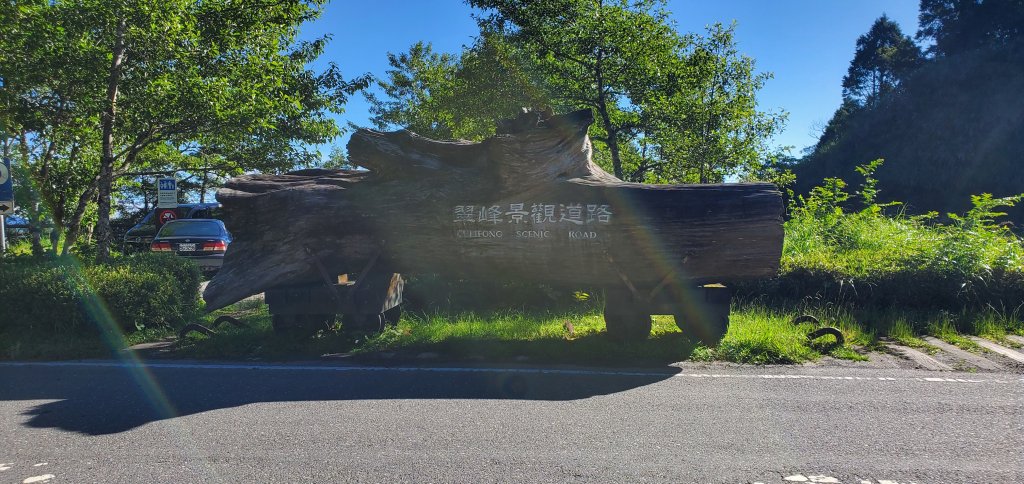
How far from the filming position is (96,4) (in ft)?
28.3

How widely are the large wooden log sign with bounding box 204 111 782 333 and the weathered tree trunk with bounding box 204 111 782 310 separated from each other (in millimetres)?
13

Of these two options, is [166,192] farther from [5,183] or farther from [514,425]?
[514,425]

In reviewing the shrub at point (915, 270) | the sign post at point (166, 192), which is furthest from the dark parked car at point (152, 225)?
the shrub at point (915, 270)

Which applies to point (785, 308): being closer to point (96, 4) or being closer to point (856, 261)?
point (856, 261)

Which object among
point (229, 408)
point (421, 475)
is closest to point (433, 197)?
point (229, 408)

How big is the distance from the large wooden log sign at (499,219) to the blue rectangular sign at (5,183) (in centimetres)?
381

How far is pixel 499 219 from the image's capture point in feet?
22.9

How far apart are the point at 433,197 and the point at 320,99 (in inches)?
239

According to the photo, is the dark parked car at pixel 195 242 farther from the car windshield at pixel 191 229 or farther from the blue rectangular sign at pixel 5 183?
the blue rectangular sign at pixel 5 183

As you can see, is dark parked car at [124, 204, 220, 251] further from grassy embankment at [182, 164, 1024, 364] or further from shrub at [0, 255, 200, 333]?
shrub at [0, 255, 200, 333]

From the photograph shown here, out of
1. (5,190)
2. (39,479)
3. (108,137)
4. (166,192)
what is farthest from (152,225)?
(39,479)

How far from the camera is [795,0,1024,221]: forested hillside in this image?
37.1m

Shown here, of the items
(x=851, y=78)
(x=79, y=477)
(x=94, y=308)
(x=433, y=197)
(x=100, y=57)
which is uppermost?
(x=851, y=78)

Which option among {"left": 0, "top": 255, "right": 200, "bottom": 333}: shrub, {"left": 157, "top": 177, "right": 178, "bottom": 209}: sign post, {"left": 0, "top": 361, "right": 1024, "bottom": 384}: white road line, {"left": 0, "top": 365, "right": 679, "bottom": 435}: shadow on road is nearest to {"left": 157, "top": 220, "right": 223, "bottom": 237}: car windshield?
{"left": 157, "top": 177, "right": 178, "bottom": 209}: sign post
